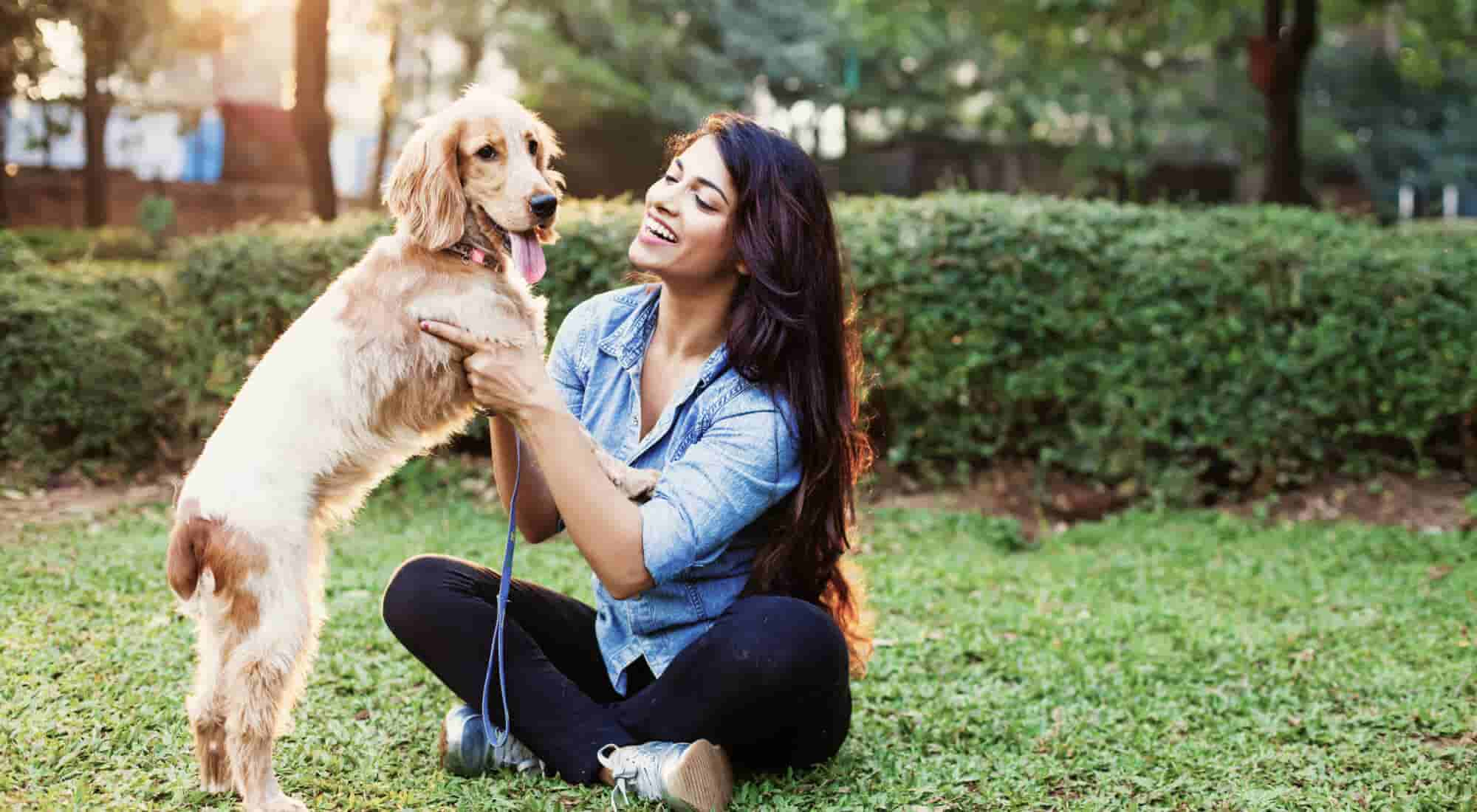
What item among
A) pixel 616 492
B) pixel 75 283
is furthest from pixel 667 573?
pixel 75 283

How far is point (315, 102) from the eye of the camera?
998cm

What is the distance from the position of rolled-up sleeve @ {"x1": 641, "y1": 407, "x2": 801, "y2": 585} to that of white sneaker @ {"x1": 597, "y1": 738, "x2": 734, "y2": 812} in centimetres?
42

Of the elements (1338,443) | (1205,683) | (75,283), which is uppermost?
(75,283)

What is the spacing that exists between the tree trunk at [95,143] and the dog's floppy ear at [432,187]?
14.0 meters

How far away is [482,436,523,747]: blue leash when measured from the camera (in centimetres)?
326

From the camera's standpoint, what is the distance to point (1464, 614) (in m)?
5.32

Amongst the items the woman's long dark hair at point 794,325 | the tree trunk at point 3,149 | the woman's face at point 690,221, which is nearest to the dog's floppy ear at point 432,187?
the woman's face at point 690,221

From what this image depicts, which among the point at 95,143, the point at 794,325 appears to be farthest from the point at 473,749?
the point at 95,143

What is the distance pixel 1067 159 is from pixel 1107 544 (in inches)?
640

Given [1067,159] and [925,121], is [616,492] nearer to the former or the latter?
[1067,159]

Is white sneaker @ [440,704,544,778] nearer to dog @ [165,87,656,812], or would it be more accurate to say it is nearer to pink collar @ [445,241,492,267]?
dog @ [165,87,656,812]

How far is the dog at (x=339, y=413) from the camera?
281cm

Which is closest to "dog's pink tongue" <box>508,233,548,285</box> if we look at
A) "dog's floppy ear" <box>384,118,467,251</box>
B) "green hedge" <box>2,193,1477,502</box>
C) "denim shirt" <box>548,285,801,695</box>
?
"dog's floppy ear" <box>384,118,467,251</box>

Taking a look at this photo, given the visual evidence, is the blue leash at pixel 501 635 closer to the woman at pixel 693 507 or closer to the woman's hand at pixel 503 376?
the woman at pixel 693 507
